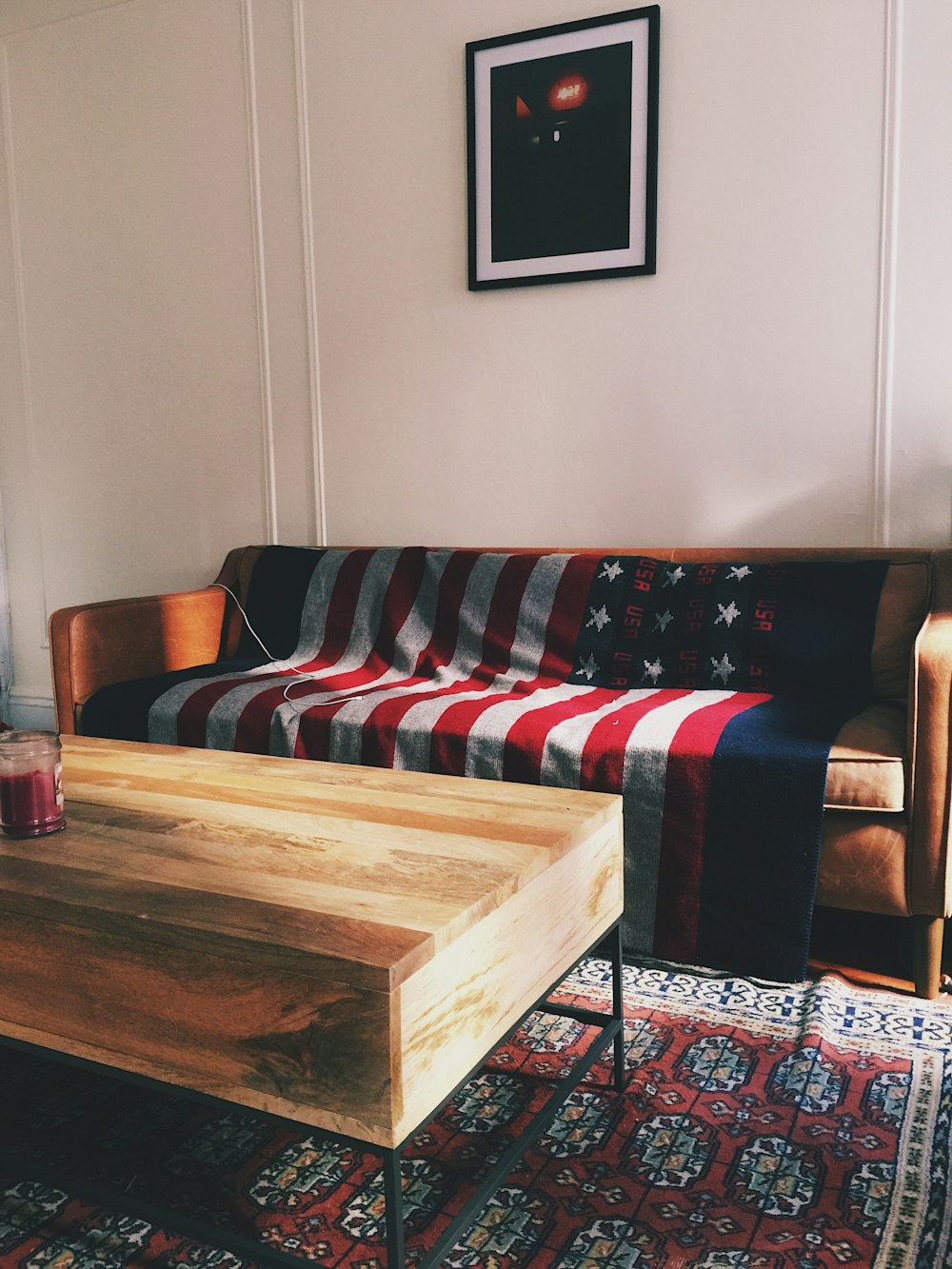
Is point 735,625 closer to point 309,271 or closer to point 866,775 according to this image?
point 866,775

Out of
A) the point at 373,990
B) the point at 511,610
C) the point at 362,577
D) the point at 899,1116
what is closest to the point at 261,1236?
the point at 373,990

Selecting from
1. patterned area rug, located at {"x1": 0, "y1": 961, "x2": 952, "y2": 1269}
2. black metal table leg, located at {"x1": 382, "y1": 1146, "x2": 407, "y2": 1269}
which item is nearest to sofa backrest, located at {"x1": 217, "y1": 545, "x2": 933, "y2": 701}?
patterned area rug, located at {"x1": 0, "y1": 961, "x2": 952, "y2": 1269}

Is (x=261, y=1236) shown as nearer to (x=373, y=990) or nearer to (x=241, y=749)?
(x=373, y=990)

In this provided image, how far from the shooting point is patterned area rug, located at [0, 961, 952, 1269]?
1.23 metres

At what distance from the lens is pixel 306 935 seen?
1046 millimetres

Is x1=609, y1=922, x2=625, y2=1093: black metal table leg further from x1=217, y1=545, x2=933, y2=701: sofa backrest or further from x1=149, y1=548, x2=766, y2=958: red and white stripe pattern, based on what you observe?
→ x1=217, y1=545, x2=933, y2=701: sofa backrest

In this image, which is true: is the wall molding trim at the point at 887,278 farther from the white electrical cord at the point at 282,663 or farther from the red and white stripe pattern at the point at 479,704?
the white electrical cord at the point at 282,663

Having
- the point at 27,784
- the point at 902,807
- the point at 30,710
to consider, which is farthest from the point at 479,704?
the point at 30,710

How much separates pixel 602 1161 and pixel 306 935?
0.62 m

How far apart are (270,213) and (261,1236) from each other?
2920 mm

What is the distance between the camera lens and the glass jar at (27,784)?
135 centimetres

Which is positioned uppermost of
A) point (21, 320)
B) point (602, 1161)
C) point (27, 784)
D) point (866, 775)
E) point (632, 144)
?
point (632, 144)

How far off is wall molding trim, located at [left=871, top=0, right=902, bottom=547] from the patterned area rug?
1.31 m

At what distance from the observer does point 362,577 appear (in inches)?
115
